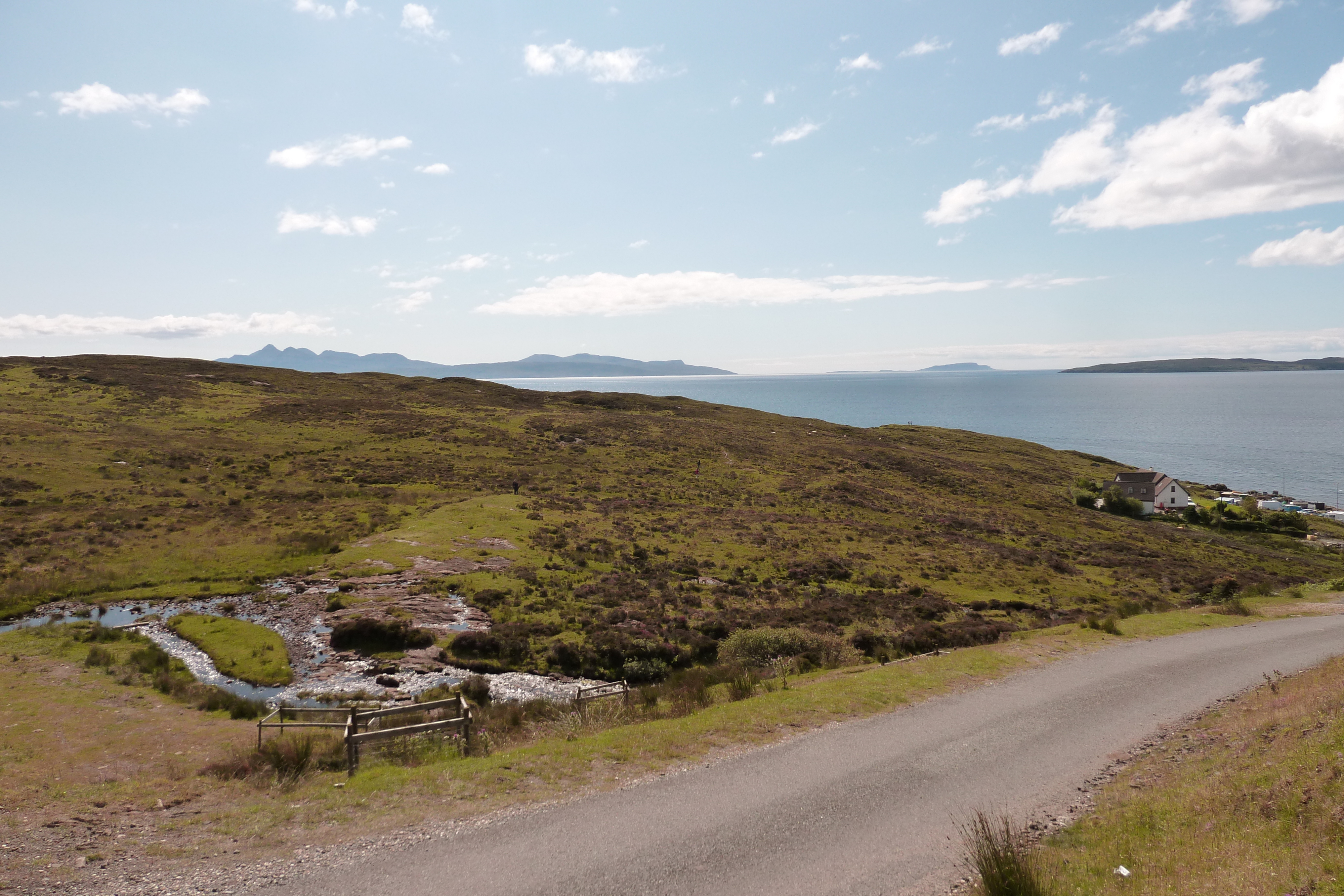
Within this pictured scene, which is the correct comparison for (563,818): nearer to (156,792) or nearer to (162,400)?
(156,792)

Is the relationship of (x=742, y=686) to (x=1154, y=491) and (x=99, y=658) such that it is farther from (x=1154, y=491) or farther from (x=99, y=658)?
(x=1154, y=491)

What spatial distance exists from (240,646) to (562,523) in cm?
2648

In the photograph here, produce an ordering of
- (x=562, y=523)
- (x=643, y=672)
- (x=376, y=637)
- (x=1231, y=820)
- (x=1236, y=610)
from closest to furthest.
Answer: (x=1231, y=820) → (x=643, y=672) → (x=376, y=637) → (x=1236, y=610) → (x=562, y=523)

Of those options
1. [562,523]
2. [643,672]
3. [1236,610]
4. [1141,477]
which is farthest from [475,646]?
[1141,477]

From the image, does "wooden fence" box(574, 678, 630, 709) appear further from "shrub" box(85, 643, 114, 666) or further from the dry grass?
"shrub" box(85, 643, 114, 666)

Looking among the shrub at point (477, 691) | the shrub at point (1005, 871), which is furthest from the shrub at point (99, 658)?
the shrub at point (1005, 871)

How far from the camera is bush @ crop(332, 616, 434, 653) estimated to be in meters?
28.3

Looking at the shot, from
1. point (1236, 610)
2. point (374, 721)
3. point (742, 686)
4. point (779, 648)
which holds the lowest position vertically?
point (1236, 610)

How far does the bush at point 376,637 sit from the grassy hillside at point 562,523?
320 centimetres

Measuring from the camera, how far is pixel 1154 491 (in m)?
89.8

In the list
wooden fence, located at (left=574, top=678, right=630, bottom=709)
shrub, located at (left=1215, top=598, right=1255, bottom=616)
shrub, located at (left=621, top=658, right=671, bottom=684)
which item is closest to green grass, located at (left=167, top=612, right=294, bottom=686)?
wooden fence, located at (left=574, top=678, right=630, bottom=709)

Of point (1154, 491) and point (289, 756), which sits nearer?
point (289, 756)

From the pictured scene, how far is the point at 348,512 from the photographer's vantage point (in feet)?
166

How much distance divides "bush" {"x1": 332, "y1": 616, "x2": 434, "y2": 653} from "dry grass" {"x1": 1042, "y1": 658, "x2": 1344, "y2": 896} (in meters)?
25.8
